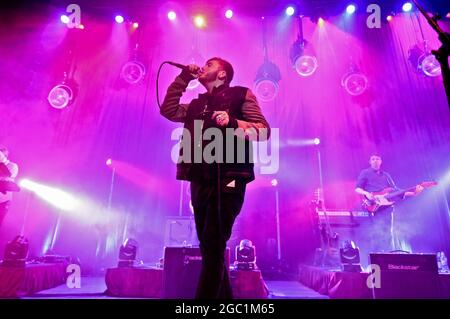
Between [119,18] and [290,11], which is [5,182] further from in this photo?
[290,11]

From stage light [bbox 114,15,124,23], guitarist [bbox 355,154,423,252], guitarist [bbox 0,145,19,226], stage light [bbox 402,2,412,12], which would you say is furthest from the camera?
stage light [bbox 114,15,124,23]

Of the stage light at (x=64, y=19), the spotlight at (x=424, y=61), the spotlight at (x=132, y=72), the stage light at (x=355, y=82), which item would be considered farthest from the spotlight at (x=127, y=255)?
the spotlight at (x=424, y=61)

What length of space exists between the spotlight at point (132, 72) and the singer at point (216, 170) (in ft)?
16.9

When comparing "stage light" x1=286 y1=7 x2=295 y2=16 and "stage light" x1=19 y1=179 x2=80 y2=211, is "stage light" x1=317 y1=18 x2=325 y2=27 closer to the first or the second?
"stage light" x1=286 y1=7 x2=295 y2=16

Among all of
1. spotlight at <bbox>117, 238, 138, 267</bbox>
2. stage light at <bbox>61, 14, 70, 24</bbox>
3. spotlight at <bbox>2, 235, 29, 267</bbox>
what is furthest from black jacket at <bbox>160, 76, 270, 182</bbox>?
stage light at <bbox>61, 14, 70, 24</bbox>

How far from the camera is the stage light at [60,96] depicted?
21.6 feet

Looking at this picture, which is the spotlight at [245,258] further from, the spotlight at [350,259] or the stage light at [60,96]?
the stage light at [60,96]

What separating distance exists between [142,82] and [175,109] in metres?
5.32

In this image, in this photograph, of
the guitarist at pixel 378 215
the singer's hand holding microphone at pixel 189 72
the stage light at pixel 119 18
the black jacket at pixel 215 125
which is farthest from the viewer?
→ the stage light at pixel 119 18

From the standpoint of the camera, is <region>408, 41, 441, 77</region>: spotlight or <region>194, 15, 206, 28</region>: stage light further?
<region>194, 15, 206, 28</region>: stage light

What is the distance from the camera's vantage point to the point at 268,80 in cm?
662

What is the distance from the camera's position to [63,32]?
269 inches

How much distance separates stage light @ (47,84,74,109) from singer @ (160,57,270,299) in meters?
5.65

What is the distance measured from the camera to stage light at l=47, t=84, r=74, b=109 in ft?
21.6
